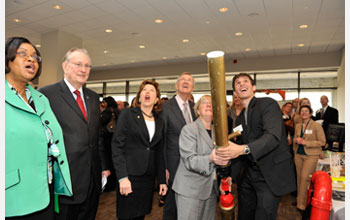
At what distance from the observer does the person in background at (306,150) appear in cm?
362

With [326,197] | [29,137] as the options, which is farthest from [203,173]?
[29,137]

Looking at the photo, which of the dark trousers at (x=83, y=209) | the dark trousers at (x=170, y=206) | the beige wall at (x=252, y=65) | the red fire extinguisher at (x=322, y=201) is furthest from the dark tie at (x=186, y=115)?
the beige wall at (x=252, y=65)

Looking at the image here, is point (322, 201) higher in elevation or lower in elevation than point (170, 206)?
higher

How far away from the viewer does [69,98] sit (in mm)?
1630

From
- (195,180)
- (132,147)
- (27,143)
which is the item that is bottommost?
(195,180)

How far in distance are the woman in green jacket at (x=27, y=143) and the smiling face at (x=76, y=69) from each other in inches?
→ 15.5

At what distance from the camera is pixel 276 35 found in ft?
23.9

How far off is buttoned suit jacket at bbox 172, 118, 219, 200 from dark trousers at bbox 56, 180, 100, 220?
2.05 ft

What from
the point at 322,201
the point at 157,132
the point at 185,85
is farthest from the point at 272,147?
the point at 185,85

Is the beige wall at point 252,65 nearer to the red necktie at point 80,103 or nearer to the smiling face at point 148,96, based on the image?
the smiling face at point 148,96

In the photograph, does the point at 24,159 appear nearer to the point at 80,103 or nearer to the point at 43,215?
the point at 43,215

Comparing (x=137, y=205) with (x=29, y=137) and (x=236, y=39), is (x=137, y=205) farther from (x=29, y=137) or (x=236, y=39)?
(x=236, y=39)

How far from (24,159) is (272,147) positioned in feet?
4.80
